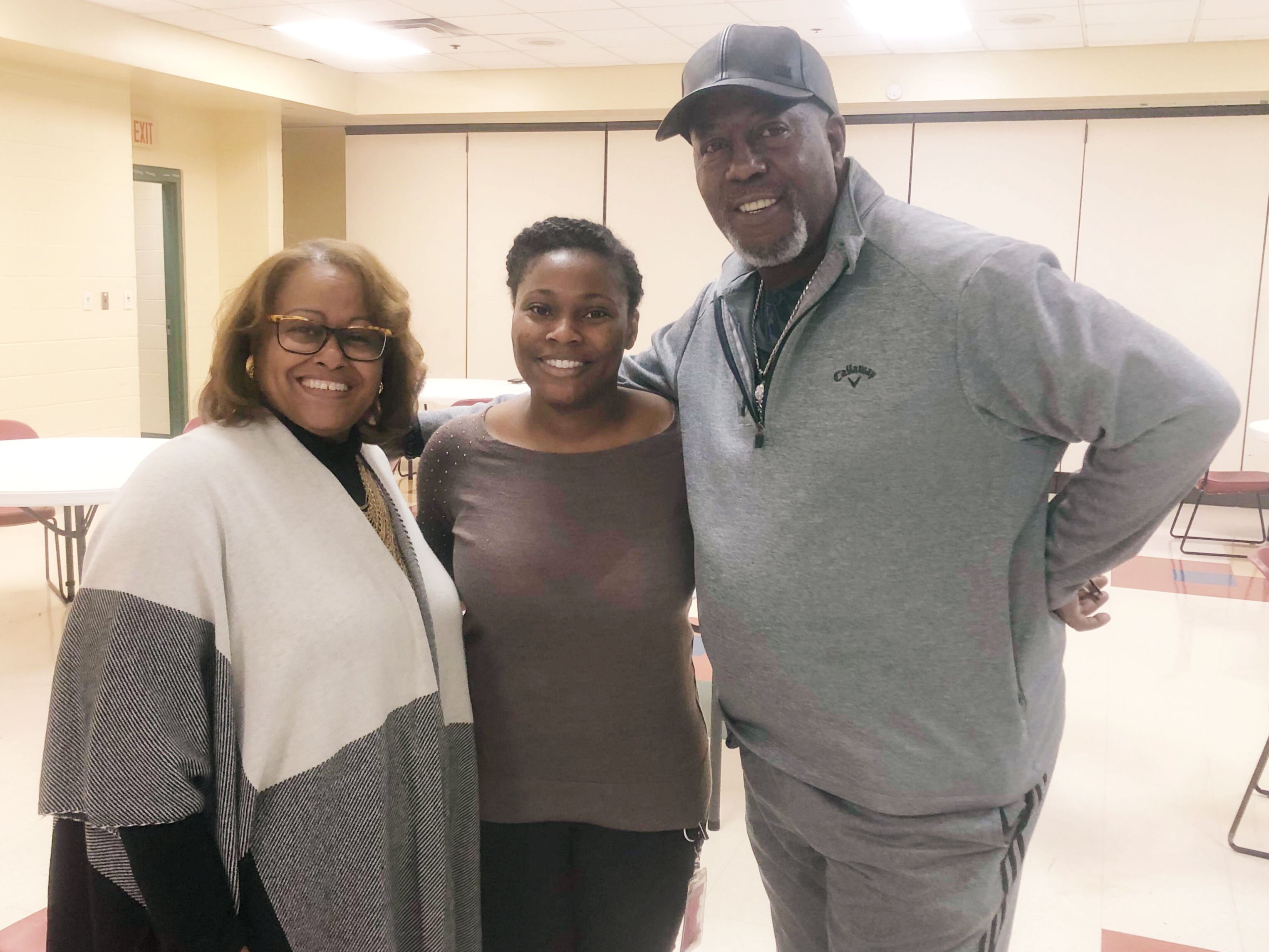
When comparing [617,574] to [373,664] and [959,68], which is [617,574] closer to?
[373,664]

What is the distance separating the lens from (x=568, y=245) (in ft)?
5.35

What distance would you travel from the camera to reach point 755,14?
6602 millimetres

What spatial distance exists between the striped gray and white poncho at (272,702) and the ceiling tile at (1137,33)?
6.87 metres

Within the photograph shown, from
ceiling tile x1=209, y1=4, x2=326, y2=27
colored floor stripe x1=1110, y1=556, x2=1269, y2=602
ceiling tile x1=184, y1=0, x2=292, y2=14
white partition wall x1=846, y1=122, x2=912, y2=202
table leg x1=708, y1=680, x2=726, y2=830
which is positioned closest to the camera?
table leg x1=708, y1=680, x2=726, y2=830

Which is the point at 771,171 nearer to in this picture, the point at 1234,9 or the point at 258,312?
A: the point at 258,312

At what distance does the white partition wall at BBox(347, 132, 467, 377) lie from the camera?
9.87m

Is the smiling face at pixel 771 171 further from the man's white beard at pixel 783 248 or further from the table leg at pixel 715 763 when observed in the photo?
the table leg at pixel 715 763

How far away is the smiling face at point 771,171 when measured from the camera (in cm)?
146

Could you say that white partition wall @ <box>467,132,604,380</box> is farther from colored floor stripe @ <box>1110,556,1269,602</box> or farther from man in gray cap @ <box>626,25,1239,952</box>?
man in gray cap @ <box>626,25,1239,952</box>

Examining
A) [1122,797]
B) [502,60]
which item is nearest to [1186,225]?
[502,60]

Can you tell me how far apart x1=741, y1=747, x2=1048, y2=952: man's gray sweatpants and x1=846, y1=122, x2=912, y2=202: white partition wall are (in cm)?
758

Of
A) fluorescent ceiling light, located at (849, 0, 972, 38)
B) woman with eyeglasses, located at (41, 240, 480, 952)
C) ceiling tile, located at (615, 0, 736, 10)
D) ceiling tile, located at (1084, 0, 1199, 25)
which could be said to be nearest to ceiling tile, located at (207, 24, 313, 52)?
ceiling tile, located at (615, 0, 736, 10)

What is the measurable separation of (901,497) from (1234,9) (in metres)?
6.51

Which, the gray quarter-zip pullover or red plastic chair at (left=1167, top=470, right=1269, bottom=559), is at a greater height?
the gray quarter-zip pullover
